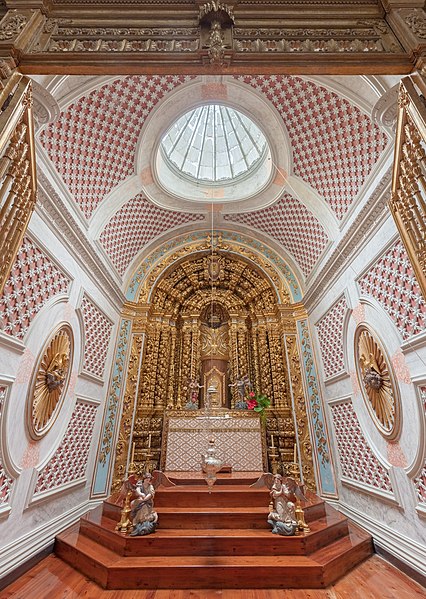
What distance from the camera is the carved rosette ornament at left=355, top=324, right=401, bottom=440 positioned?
3.67 meters

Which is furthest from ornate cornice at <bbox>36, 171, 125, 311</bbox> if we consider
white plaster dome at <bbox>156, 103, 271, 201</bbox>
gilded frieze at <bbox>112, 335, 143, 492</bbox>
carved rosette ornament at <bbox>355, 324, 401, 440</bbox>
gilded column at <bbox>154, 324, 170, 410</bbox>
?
carved rosette ornament at <bbox>355, 324, 401, 440</bbox>

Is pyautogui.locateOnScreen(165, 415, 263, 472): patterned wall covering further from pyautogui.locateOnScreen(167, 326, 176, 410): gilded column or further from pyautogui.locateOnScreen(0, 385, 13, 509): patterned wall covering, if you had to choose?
pyautogui.locateOnScreen(0, 385, 13, 509): patterned wall covering

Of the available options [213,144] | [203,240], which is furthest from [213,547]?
[213,144]

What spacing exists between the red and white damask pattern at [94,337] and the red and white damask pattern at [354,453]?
15.9ft

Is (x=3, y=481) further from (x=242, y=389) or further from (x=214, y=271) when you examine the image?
(x=214, y=271)

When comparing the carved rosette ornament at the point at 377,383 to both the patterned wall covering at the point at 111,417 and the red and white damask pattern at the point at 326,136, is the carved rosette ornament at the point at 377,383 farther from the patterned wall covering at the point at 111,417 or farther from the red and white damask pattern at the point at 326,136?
the patterned wall covering at the point at 111,417

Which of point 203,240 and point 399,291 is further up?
point 203,240

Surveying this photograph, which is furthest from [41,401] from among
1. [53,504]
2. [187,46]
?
[187,46]

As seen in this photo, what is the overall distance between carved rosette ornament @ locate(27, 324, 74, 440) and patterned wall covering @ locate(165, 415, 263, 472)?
2.83m

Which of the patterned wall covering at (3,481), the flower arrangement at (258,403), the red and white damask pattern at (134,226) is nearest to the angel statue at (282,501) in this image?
the flower arrangement at (258,403)

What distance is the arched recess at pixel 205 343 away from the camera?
250 inches

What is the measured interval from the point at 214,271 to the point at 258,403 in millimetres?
3783

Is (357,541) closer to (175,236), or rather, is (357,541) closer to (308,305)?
(308,305)

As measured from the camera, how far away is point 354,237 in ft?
15.0
